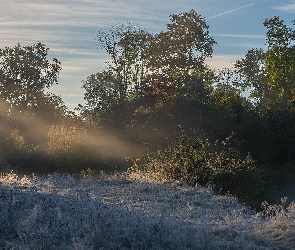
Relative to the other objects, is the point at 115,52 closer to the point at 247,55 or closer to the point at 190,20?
the point at 190,20

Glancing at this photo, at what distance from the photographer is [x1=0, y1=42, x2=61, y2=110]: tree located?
5319 centimetres

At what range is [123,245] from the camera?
23.4ft

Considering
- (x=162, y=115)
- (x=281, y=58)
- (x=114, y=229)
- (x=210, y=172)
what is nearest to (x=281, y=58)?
(x=281, y=58)

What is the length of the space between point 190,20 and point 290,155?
15.8m

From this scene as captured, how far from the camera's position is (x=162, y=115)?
35906mm

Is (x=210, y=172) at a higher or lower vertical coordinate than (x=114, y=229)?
lower

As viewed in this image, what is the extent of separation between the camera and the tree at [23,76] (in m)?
53.2

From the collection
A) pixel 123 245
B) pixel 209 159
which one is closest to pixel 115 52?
pixel 209 159

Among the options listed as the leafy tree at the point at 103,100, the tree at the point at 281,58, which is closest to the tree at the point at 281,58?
the tree at the point at 281,58

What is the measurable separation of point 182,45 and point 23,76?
63.7 ft

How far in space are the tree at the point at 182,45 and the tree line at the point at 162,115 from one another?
0.30 feet

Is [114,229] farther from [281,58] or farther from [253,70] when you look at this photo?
[253,70]

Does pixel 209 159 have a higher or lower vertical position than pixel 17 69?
lower

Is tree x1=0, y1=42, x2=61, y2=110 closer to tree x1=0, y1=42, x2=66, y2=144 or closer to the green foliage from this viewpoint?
tree x1=0, y1=42, x2=66, y2=144
